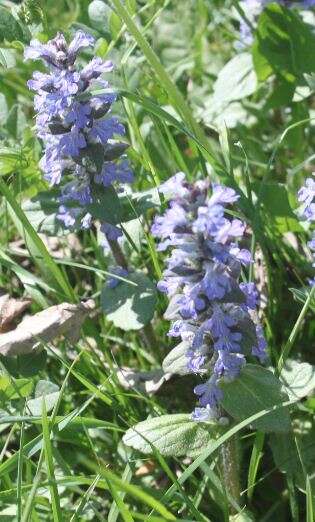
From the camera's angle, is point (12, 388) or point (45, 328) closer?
point (12, 388)

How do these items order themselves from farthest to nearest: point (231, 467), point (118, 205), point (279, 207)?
1. point (279, 207)
2. point (118, 205)
3. point (231, 467)

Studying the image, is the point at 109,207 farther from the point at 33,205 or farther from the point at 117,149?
the point at 33,205

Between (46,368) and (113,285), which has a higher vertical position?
(113,285)

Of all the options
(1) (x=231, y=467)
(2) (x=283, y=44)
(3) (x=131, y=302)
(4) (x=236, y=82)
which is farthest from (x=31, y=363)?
(2) (x=283, y=44)

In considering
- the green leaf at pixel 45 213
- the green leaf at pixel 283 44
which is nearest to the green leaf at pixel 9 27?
the green leaf at pixel 45 213

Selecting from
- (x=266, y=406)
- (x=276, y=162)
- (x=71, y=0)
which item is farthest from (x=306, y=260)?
(x=71, y=0)

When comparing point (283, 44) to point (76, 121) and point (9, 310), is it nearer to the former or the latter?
point (76, 121)

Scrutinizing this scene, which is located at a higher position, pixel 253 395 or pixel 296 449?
pixel 253 395
